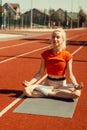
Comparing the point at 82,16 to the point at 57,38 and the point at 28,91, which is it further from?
the point at 28,91

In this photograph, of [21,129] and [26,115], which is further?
[26,115]

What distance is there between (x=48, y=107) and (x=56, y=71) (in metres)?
1.16

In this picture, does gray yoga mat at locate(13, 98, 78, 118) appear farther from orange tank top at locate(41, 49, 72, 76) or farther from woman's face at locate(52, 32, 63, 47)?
woman's face at locate(52, 32, 63, 47)

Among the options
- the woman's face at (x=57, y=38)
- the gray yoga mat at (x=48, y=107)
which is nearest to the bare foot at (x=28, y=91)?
the gray yoga mat at (x=48, y=107)

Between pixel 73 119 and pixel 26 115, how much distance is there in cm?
86

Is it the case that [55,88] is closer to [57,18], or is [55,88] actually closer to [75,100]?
[75,100]

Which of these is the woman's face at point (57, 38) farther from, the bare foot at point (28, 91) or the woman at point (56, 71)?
the bare foot at point (28, 91)

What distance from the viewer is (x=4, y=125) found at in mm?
6406

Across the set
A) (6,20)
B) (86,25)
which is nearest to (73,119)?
(6,20)

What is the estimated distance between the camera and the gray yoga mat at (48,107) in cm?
726

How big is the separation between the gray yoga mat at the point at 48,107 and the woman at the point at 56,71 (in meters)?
0.17

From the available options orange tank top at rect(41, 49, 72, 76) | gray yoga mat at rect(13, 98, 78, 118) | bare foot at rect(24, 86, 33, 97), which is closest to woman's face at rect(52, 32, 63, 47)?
orange tank top at rect(41, 49, 72, 76)

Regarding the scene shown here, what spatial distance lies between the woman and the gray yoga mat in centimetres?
17

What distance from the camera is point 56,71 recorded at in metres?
8.57
